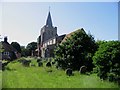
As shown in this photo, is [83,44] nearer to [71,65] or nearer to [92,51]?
[92,51]

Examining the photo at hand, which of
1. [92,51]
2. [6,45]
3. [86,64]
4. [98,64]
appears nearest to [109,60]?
[98,64]

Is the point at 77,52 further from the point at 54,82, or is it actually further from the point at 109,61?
the point at 54,82

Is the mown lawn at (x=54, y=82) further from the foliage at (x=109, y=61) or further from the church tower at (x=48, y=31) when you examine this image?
the church tower at (x=48, y=31)

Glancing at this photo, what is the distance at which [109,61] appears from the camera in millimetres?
20266

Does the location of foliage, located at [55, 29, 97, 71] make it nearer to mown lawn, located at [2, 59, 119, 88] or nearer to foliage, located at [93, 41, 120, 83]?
mown lawn, located at [2, 59, 119, 88]

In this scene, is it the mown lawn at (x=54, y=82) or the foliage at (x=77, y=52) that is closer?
the mown lawn at (x=54, y=82)

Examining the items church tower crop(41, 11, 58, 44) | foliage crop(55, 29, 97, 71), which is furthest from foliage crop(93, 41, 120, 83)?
church tower crop(41, 11, 58, 44)

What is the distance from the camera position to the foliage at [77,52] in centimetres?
2994

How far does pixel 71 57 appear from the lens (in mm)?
30172

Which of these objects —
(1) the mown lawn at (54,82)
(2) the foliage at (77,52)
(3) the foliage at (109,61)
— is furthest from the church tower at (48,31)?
(3) the foliage at (109,61)

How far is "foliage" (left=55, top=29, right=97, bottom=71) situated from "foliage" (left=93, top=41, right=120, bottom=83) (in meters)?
7.91

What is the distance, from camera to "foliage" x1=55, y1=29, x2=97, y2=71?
29938 millimetres

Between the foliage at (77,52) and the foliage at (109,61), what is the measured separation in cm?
791

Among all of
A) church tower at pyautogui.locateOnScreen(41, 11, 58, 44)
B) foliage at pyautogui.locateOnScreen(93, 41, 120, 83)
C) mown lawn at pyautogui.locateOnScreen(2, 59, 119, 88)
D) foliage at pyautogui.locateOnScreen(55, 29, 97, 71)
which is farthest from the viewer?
church tower at pyautogui.locateOnScreen(41, 11, 58, 44)
